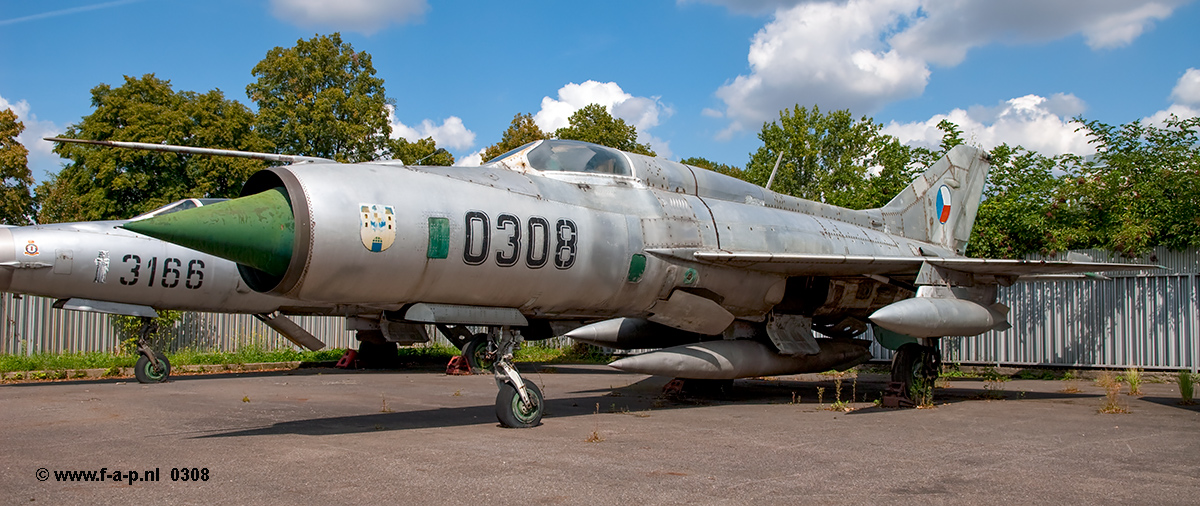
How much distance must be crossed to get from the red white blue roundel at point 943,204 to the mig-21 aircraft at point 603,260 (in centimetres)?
131

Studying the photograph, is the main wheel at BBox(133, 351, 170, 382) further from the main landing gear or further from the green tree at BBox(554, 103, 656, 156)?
the green tree at BBox(554, 103, 656, 156)

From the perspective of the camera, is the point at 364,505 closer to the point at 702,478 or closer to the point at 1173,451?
the point at 702,478

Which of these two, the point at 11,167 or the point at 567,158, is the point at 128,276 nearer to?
the point at 567,158

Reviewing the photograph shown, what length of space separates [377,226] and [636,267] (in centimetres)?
284

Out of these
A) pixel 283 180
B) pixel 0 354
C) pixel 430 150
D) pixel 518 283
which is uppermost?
pixel 430 150

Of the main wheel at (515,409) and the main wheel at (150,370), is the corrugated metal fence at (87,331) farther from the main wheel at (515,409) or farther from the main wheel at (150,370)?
the main wheel at (515,409)

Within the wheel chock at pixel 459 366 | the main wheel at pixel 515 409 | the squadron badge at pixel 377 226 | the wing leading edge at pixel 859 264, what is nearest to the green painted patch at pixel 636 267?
the wing leading edge at pixel 859 264

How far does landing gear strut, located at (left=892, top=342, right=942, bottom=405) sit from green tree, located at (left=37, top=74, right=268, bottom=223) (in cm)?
2625

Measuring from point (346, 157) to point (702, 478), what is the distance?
32.7 metres

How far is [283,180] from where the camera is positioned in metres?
6.17

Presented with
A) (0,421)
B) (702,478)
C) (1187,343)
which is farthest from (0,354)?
(1187,343)

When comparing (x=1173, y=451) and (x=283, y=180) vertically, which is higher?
(x=283, y=180)

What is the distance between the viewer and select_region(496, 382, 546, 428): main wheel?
23.9 ft

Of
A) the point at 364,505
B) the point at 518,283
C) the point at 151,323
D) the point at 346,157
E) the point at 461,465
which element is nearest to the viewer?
the point at 364,505
